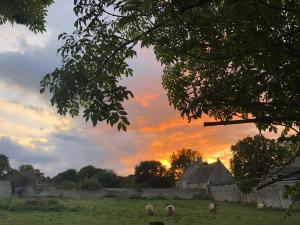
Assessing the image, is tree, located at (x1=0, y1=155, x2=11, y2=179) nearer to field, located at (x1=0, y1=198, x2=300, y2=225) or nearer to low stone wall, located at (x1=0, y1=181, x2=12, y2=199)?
low stone wall, located at (x1=0, y1=181, x2=12, y2=199)

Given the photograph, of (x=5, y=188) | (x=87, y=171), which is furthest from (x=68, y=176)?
(x=5, y=188)

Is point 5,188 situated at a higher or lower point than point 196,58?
higher

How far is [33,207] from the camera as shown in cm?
3966

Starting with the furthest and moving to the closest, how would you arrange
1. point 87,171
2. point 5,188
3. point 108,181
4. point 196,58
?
point 87,171 → point 108,181 → point 5,188 → point 196,58

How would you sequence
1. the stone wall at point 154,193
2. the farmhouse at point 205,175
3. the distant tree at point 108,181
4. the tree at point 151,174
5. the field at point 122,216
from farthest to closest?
the tree at point 151,174, the distant tree at point 108,181, the farmhouse at point 205,175, the stone wall at point 154,193, the field at point 122,216

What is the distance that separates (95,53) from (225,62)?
4.83 ft

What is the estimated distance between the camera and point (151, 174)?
9650 cm

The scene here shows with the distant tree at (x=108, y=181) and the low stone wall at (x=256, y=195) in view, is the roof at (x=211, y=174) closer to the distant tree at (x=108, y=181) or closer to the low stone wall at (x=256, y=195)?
the low stone wall at (x=256, y=195)

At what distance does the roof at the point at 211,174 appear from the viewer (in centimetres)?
7981

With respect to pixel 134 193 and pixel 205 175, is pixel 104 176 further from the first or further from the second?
pixel 134 193

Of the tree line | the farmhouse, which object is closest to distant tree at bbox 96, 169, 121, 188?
the tree line

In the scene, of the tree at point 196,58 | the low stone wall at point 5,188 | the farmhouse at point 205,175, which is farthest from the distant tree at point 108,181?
the tree at point 196,58

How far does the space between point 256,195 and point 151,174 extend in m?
49.8

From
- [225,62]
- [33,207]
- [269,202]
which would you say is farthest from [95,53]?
[269,202]
